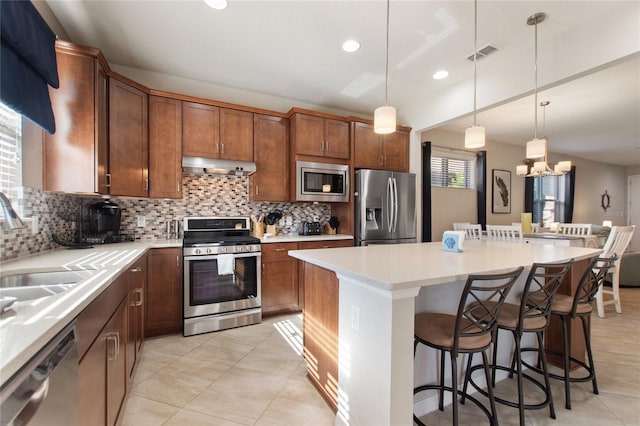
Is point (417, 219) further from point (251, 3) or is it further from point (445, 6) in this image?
point (251, 3)

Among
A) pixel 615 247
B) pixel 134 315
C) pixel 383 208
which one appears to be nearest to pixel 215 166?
pixel 134 315

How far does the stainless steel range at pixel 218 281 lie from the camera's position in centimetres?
275

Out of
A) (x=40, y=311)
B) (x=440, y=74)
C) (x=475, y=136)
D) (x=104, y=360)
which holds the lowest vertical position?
(x=104, y=360)

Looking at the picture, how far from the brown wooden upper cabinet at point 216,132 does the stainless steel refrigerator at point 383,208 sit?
151cm

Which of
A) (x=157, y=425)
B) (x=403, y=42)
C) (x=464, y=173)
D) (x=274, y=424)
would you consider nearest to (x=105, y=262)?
(x=157, y=425)

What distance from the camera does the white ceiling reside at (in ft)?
7.04

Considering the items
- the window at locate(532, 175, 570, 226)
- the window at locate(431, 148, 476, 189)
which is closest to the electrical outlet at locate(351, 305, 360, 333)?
the window at locate(431, 148, 476, 189)

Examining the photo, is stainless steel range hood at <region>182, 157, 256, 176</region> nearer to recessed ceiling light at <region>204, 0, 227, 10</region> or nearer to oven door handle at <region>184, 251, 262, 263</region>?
oven door handle at <region>184, 251, 262, 263</region>

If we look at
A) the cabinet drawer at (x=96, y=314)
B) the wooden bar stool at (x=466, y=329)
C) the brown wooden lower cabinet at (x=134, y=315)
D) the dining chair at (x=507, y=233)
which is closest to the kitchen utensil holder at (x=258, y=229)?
the brown wooden lower cabinet at (x=134, y=315)

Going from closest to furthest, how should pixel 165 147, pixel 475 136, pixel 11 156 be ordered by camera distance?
pixel 11 156, pixel 475 136, pixel 165 147

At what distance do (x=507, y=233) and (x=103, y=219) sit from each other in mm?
4690

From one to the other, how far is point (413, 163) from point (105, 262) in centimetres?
380

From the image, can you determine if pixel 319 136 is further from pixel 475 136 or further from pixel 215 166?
pixel 475 136

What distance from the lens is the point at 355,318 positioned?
56.1 inches
